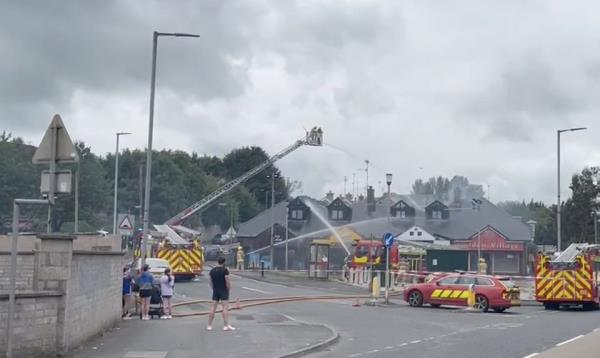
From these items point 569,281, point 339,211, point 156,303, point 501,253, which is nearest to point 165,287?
point 156,303

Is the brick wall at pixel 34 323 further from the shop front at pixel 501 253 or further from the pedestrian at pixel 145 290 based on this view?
the shop front at pixel 501 253

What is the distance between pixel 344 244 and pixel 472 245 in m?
13.6

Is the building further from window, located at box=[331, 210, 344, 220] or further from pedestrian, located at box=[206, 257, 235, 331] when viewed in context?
pedestrian, located at box=[206, 257, 235, 331]

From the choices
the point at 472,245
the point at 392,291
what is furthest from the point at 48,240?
the point at 472,245

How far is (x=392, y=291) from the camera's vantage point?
44.9 metres

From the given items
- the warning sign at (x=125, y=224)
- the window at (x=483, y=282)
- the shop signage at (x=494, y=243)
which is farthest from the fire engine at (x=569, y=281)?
the shop signage at (x=494, y=243)

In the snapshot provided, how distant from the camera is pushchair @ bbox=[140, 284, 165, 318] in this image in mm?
25547

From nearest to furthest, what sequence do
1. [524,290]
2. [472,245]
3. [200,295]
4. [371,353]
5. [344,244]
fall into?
1. [371,353]
2. [200,295]
3. [524,290]
4. [344,244]
5. [472,245]

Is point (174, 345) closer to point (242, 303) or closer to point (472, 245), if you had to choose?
point (242, 303)

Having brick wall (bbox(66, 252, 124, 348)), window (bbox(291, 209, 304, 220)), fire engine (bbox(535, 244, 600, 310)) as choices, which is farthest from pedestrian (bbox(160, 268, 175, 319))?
window (bbox(291, 209, 304, 220))

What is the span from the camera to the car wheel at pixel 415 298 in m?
34.6

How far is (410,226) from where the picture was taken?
85.4 metres

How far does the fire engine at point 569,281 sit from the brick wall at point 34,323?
79.7 feet

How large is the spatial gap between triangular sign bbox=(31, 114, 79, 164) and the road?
5.05 m
